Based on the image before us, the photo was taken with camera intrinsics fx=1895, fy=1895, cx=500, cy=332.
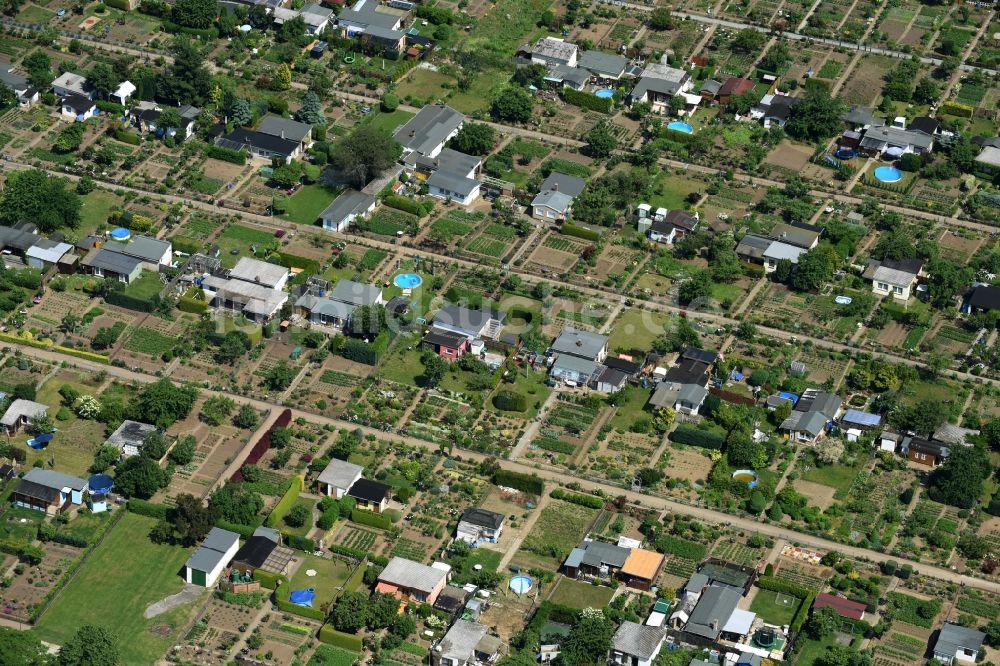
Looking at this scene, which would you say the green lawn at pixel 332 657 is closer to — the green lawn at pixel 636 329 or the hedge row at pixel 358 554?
the hedge row at pixel 358 554

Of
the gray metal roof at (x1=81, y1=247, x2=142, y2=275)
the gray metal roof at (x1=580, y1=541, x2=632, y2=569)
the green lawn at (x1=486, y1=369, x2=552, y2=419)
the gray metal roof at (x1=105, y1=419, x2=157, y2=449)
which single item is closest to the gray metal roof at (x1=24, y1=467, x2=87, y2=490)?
the gray metal roof at (x1=105, y1=419, x2=157, y2=449)

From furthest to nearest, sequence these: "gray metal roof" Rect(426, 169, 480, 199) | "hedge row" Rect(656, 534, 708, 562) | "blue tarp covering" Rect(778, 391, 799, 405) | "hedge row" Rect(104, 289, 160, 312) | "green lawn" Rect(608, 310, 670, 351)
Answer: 1. "gray metal roof" Rect(426, 169, 480, 199)
2. "hedge row" Rect(104, 289, 160, 312)
3. "green lawn" Rect(608, 310, 670, 351)
4. "blue tarp covering" Rect(778, 391, 799, 405)
5. "hedge row" Rect(656, 534, 708, 562)

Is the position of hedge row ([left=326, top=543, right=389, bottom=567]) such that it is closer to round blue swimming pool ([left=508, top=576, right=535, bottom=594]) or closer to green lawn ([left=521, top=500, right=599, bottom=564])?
round blue swimming pool ([left=508, top=576, right=535, bottom=594])

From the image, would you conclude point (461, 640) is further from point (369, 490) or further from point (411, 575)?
point (369, 490)

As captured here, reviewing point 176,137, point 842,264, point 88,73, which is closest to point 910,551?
point 842,264

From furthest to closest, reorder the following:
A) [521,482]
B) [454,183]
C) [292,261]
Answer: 1. [454,183]
2. [292,261]
3. [521,482]

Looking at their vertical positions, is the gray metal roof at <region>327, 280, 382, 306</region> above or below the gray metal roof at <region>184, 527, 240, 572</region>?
above

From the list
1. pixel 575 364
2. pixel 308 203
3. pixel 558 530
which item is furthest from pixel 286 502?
pixel 308 203
